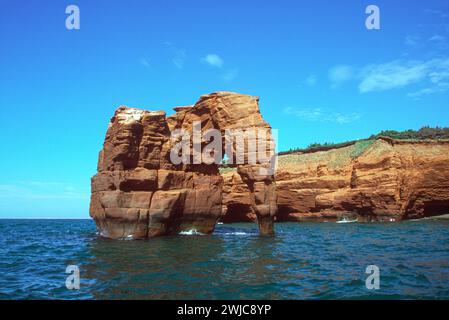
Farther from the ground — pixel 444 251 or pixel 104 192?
pixel 104 192

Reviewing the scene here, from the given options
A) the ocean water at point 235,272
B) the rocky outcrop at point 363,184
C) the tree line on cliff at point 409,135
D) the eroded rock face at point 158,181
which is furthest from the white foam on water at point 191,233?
the tree line on cliff at point 409,135

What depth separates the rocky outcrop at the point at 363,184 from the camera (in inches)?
1629

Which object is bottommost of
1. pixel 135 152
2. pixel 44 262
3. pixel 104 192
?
pixel 44 262

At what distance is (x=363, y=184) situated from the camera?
44.1 m

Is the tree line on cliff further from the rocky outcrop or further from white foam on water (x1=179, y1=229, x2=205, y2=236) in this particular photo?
white foam on water (x1=179, y1=229, x2=205, y2=236)

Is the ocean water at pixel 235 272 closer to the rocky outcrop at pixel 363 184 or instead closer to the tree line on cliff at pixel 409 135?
the rocky outcrop at pixel 363 184

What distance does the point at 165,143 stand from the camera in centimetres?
2492

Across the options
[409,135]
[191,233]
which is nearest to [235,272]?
[191,233]

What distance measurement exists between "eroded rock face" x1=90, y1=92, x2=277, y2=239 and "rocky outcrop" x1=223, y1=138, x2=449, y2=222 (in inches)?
927

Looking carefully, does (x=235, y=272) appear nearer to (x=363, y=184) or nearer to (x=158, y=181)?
(x=158, y=181)
